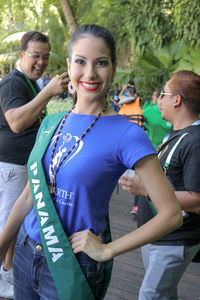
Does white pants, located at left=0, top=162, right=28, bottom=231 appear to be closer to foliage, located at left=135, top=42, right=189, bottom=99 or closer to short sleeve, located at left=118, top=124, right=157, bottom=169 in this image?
short sleeve, located at left=118, top=124, right=157, bottom=169

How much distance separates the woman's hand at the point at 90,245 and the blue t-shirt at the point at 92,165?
0.05 m

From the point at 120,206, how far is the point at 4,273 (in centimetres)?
292

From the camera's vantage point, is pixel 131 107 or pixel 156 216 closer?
pixel 156 216

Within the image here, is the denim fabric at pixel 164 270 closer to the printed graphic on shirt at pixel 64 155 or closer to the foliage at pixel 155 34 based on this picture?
the printed graphic on shirt at pixel 64 155

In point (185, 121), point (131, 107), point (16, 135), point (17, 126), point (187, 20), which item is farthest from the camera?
point (187, 20)

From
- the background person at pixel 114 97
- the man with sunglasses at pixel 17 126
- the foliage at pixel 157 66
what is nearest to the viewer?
the man with sunglasses at pixel 17 126

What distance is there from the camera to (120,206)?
5.48 metres

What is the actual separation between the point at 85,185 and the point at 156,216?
0.29 metres

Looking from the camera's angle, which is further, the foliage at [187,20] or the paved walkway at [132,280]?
the foliage at [187,20]

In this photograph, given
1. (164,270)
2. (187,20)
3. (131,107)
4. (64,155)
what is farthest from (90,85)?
(187,20)

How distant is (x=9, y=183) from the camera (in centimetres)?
271

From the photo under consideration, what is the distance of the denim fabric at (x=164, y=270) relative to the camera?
6.18 ft

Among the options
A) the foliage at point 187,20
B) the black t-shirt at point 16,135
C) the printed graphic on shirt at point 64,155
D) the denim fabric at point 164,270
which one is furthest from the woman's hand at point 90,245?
the foliage at point 187,20

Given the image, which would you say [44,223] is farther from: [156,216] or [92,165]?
[156,216]
